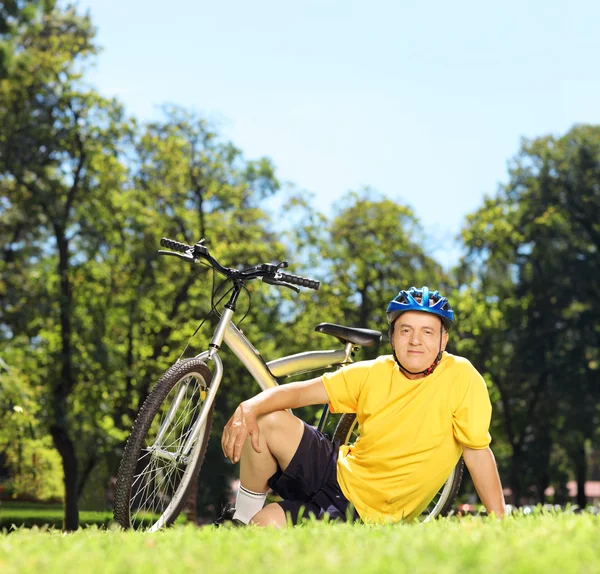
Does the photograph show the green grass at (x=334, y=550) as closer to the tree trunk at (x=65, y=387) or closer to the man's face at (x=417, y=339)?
the man's face at (x=417, y=339)

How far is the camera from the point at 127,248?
80.7 ft

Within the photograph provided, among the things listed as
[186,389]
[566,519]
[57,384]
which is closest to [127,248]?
[57,384]

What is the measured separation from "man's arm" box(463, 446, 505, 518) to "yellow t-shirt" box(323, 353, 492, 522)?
5cm

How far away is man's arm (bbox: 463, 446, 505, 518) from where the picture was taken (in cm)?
415

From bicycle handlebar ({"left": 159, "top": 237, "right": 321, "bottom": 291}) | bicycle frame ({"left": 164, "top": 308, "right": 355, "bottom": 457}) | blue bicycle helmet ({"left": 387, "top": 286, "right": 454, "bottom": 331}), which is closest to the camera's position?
blue bicycle helmet ({"left": 387, "top": 286, "right": 454, "bottom": 331})

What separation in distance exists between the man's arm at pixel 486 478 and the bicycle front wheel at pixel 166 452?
1628 millimetres

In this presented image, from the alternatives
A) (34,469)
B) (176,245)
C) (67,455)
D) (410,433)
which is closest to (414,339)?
(410,433)

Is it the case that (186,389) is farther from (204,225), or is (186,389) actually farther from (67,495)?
(204,225)

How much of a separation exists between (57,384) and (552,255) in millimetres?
17366

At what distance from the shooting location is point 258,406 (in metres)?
4.28

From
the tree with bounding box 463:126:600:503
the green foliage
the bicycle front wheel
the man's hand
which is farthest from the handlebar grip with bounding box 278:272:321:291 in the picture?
the tree with bounding box 463:126:600:503

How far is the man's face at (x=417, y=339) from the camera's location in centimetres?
433

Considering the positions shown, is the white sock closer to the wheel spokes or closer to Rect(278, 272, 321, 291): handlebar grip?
the wheel spokes

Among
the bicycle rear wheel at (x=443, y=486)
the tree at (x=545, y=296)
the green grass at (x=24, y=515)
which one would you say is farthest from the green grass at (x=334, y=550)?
the tree at (x=545, y=296)
